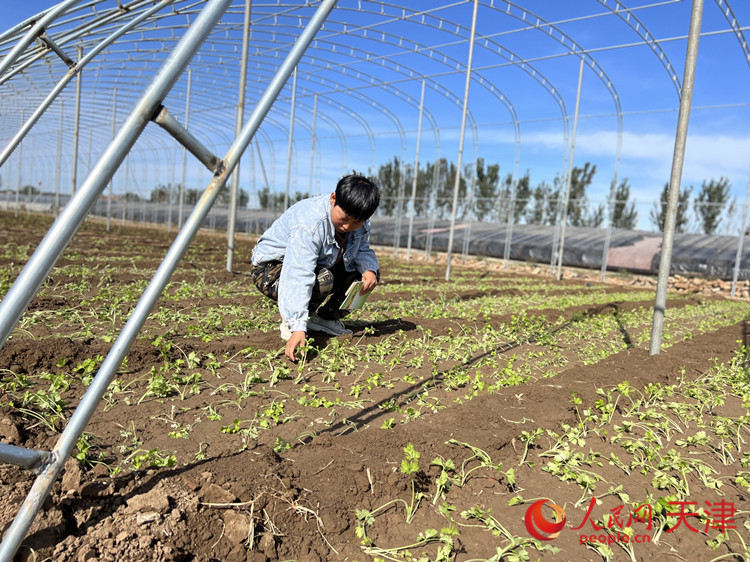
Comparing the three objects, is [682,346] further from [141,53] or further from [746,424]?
[141,53]

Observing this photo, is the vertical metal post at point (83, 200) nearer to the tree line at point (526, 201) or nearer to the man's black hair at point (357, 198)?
the man's black hair at point (357, 198)

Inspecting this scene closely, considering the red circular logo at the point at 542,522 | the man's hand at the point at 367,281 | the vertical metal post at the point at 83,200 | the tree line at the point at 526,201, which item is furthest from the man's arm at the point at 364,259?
the tree line at the point at 526,201

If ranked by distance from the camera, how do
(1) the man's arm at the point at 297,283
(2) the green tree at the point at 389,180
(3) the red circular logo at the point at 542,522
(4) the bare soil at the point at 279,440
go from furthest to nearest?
(2) the green tree at the point at 389,180, (1) the man's arm at the point at 297,283, (3) the red circular logo at the point at 542,522, (4) the bare soil at the point at 279,440

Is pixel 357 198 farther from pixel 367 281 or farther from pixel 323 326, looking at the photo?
pixel 323 326

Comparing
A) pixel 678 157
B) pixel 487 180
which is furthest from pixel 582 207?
pixel 678 157

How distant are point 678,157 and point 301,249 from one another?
3.53 metres

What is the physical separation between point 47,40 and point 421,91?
1156 cm

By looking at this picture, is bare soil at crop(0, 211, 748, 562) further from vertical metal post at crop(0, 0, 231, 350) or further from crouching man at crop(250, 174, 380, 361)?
vertical metal post at crop(0, 0, 231, 350)

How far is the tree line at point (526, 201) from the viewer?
18.8 metres

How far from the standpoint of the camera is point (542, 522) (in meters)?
2.11

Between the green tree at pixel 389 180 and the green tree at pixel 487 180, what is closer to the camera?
the green tree at pixel 389 180

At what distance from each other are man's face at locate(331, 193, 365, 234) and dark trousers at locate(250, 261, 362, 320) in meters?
0.53

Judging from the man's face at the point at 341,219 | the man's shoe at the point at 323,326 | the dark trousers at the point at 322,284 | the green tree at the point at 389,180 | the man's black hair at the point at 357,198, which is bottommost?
the man's shoe at the point at 323,326

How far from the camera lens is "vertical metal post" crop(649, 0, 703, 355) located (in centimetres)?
466
